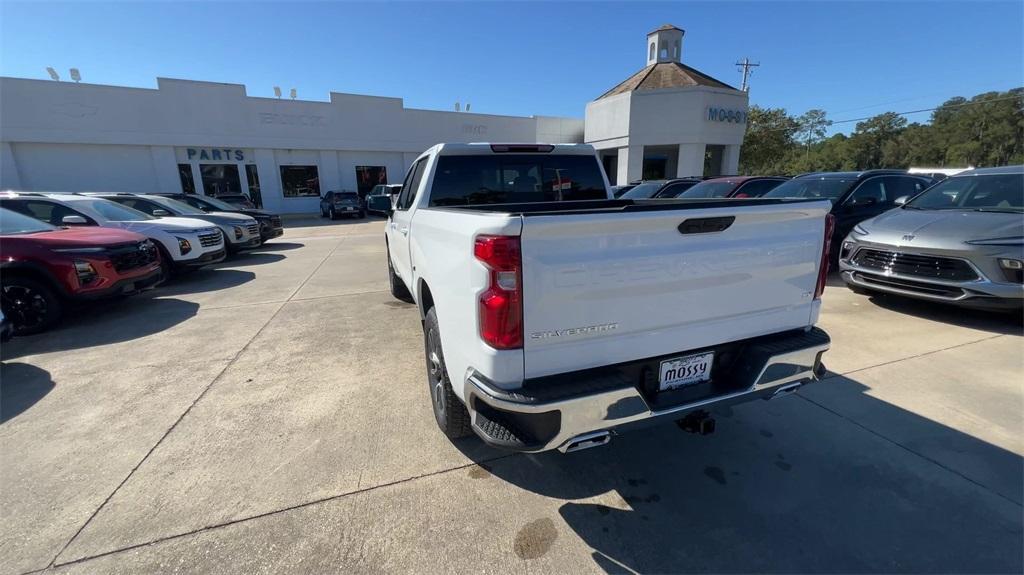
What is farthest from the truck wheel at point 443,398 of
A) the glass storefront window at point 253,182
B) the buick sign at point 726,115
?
the buick sign at point 726,115

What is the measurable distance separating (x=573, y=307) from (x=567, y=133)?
105 feet

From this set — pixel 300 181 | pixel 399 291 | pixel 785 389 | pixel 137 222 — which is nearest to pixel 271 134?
pixel 300 181

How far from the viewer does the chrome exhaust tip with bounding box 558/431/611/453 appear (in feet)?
6.17

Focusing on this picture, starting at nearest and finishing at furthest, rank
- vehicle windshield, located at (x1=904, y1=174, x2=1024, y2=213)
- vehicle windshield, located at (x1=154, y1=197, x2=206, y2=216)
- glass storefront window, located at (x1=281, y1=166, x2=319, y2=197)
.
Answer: vehicle windshield, located at (x1=904, y1=174, x2=1024, y2=213)
vehicle windshield, located at (x1=154, y1=197, x2=206, y2=216)
glass storefront window, located at (x1=281, y1=166, x2=319, y2=197)

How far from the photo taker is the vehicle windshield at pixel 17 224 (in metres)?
5.31

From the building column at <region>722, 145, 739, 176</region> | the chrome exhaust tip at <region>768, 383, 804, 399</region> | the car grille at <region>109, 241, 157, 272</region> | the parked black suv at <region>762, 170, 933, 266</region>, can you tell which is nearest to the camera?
the chrome exhaust tip at <region>768, 383, 804, 399</region>

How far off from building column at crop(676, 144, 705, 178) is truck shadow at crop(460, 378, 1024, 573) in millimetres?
26630

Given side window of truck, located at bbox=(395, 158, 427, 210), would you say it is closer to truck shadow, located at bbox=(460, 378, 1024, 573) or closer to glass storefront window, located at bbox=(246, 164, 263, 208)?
truck shadow, located at bbox=(460, 378, 1024, 573)

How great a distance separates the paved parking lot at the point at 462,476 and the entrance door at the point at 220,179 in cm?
2291

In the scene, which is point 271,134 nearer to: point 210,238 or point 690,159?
point 210,238

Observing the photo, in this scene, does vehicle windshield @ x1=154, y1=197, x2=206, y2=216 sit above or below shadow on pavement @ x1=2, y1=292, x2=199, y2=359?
above

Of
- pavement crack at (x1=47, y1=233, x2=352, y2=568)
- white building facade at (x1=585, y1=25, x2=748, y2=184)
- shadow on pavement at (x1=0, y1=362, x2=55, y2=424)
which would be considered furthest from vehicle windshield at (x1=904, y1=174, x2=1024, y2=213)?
white building facade at (x1=585, y1=25, x2=748, y2=184)

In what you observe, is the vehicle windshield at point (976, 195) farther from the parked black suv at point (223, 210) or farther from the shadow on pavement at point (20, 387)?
the parked black suv at point (223, 210)

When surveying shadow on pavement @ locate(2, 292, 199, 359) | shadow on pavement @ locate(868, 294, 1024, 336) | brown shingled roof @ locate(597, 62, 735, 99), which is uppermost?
brown shingled roof @ locate(597, 62, 735, 99)
